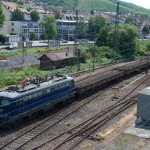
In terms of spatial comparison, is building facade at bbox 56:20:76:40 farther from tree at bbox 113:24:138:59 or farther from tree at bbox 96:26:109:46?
tree at bbox 113:24:138:59

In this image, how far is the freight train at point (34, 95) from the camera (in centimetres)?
2152

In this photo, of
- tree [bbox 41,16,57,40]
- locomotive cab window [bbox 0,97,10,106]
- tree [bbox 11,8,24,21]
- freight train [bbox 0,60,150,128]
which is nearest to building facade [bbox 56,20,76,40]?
tree [bbox 11,8,24,21]

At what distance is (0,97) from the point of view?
2158cm

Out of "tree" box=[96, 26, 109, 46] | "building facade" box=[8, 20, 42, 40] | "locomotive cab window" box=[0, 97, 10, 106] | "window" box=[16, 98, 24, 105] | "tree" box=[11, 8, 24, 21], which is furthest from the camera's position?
"tree" box=[11, 8, 24, 21]

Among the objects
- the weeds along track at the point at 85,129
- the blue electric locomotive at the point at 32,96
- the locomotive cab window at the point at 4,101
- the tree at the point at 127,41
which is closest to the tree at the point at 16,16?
the tree at the point at 127,41

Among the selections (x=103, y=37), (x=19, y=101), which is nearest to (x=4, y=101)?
(x=19, y=101)

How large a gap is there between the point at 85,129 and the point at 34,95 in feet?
13.7

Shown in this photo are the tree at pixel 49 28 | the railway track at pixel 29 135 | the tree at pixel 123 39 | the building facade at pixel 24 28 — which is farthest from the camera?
the building facade at pixel 24 28

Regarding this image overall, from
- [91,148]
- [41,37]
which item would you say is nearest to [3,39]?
[41,37]

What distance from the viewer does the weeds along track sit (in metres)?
19.6

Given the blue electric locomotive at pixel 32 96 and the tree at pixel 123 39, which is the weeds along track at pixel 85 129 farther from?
the tree at pixel 123 39

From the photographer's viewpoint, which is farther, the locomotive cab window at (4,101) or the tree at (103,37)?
the tree at (103,37)

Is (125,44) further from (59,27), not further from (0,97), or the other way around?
(59,27)

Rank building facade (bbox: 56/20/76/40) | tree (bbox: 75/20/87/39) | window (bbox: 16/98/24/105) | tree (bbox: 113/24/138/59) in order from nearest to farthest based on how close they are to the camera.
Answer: window (bbox: 16/98/24/105) → tree (bbox: 113/24/138/59) → tree (bbox: 75/20/87/39) → building facade (bbox: 56/20/76/40)
